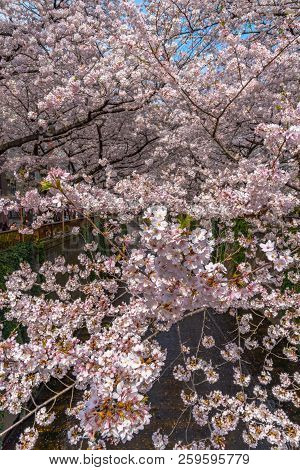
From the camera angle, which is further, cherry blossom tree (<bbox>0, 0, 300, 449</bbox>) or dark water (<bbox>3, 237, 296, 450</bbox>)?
dark water (<bbox>3, 237, 296, 450</bbox>)

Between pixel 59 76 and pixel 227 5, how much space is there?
16.9ft

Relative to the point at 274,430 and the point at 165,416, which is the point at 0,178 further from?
the point at 274,430

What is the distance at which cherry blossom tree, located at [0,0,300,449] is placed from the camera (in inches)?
102

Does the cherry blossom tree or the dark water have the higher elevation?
the cherry blossom tree

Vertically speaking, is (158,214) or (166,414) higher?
(158,214)

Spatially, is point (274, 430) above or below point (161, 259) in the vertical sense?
below

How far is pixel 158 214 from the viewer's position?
2.38m

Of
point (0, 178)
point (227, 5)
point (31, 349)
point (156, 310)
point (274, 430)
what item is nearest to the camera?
point (156, 310)

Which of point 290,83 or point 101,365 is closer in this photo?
point 101,365

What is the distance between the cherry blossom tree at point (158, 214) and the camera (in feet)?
8.50

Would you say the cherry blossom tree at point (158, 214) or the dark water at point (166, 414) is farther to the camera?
the dark water at point (166, 414)

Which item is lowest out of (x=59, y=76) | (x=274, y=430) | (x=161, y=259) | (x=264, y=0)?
(x=274, y=430)
